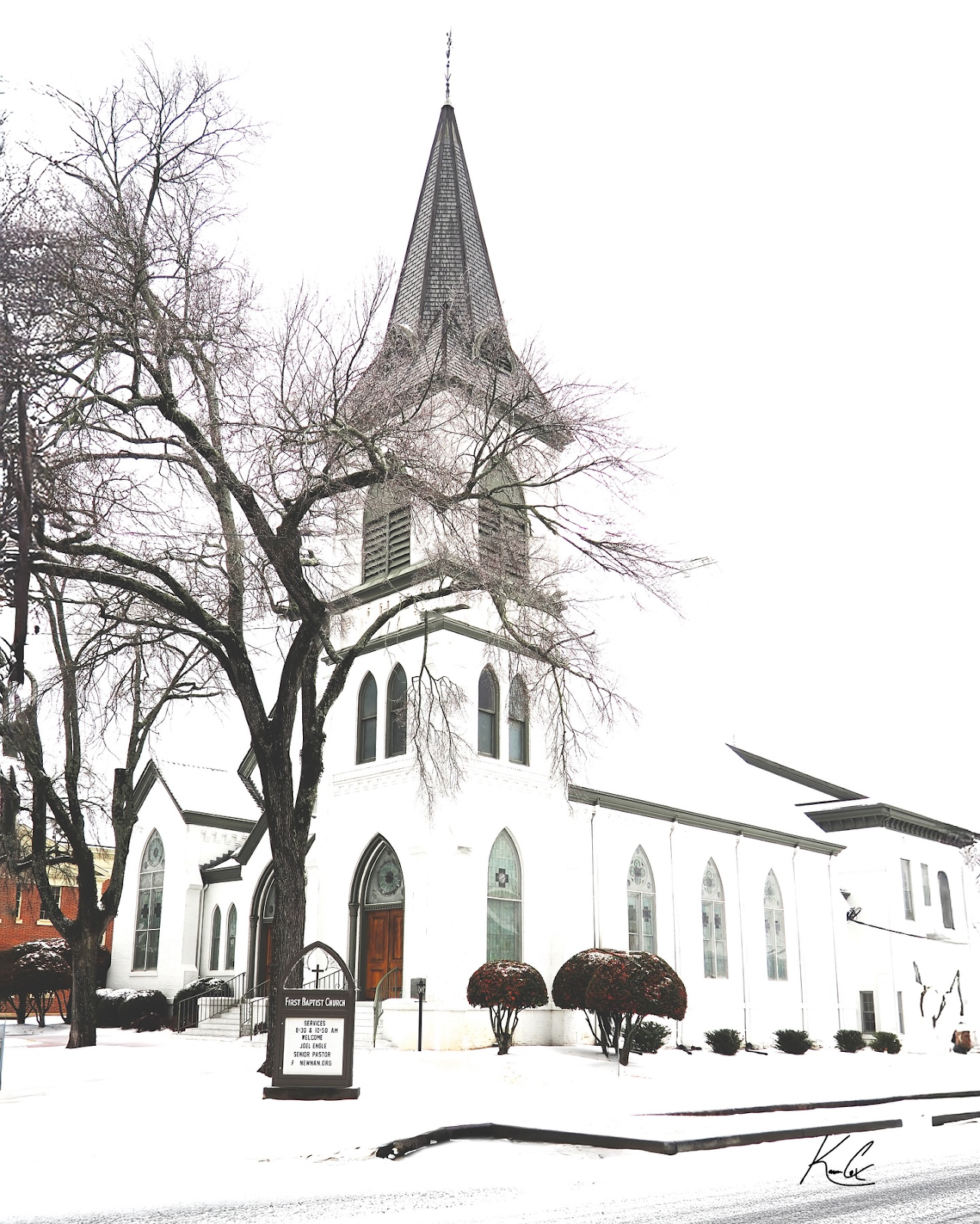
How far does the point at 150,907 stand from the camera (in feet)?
96.9

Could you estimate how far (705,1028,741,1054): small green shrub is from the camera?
24359 millimetres

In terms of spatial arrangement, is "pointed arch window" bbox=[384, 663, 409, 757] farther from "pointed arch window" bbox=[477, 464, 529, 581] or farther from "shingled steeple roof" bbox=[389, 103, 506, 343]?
"shingled steeple roof" bbox=[389, 103, 506, 343]

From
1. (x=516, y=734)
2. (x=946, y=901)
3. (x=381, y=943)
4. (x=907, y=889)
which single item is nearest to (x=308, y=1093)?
(x=381, y=943)

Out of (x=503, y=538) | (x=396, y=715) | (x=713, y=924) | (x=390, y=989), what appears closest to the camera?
(x=503, y=538)

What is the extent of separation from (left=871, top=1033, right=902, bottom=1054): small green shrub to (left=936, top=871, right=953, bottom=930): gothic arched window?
1121 centimetres

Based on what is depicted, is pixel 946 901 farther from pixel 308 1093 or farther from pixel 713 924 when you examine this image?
pixel 308 1093

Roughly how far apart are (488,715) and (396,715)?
1948 mm

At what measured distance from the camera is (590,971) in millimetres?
21109

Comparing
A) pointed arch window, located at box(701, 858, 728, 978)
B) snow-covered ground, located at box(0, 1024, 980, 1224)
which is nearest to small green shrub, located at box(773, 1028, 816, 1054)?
pointed arch window, located at box(701, 858, 728, 978)

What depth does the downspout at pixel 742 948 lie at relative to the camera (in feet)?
90.7

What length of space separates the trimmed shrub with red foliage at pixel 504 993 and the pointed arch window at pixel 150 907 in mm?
11947

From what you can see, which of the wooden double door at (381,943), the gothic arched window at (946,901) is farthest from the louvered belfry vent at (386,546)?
the gothic arched window at (946,901)

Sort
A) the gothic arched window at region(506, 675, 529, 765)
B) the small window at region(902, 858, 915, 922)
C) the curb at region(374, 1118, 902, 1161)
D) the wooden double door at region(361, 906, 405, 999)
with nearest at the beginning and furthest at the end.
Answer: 1. the curb at region(374, 1118, 902, 1161)
2. the wooden double door at region(361, 906, 405, 999)
3. the gothic arched window at region(506, 675, 529, 765)
4. the small window at region(902, 858, 915, 922)

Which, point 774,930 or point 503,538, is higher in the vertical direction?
point 503,538
